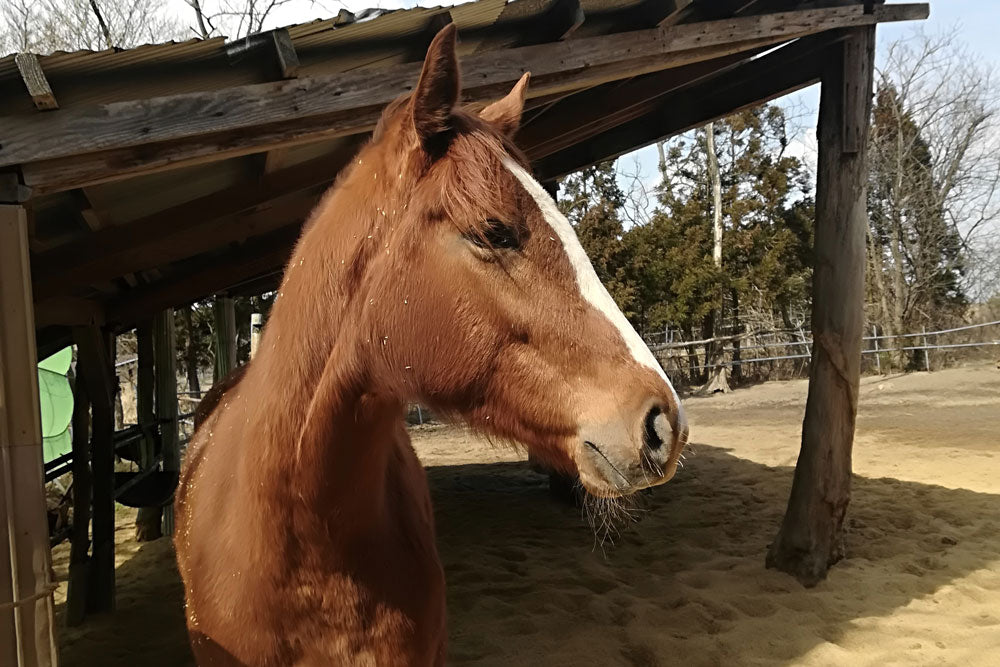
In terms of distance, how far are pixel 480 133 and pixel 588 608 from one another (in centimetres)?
362

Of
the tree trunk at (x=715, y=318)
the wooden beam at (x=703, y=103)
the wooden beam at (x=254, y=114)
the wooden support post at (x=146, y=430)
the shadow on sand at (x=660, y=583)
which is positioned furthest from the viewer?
the tree trunk at (x=715, y=318)

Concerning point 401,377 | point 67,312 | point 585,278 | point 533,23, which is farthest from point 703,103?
point 67,312

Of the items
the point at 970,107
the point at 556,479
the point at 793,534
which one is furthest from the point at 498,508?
the point at 970,107

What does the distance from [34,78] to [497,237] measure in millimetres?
1473

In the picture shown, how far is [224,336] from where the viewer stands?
25.9 ft

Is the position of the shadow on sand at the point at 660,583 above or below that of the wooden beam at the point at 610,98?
below

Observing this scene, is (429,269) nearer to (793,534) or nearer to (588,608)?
(588,608)

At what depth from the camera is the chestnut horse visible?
4.37 feet

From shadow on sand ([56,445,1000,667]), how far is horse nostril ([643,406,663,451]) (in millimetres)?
2733

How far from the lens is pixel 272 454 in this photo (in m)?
1.62

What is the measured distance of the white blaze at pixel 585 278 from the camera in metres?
1.31

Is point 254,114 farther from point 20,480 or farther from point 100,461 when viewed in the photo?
point 100,461

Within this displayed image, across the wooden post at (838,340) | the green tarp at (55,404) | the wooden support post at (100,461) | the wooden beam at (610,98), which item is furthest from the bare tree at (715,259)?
the wooden support post at (100,461)

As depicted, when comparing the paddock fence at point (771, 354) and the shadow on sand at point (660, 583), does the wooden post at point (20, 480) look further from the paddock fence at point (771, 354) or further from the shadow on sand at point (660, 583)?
the paddock fence at point (771, 354)
